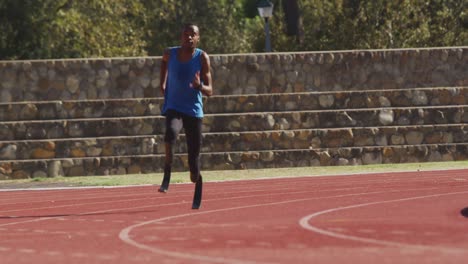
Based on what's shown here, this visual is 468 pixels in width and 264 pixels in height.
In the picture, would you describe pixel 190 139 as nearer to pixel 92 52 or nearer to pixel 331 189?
pixel 331 189

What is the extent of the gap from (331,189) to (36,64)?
10.5 meters

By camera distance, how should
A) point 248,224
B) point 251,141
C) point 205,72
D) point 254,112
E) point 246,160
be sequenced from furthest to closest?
point 254,112
point 251,141
point 246,160
point 205,72
point 248,224

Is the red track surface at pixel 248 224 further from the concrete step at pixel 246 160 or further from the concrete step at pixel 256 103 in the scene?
the concrete step at pixel 256 103

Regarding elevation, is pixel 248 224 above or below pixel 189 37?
below

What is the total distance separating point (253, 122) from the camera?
27812 mm

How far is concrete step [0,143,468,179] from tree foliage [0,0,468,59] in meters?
10.6

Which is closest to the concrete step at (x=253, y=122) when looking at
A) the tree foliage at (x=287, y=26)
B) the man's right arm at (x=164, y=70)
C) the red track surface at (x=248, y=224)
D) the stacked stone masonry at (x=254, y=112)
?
the stacked stone masonry at (x=254, y=112)

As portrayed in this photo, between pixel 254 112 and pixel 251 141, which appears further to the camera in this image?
pixel 254 112

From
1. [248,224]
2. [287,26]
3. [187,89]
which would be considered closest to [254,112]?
[187,89]

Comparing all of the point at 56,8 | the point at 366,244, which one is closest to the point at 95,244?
the point at 366,244

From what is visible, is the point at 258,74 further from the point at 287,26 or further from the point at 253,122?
the point at 287,26

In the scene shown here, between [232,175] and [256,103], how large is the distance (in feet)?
11.8

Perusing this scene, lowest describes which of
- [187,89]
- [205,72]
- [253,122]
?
[253,122]

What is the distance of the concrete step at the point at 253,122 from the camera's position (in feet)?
89.5
